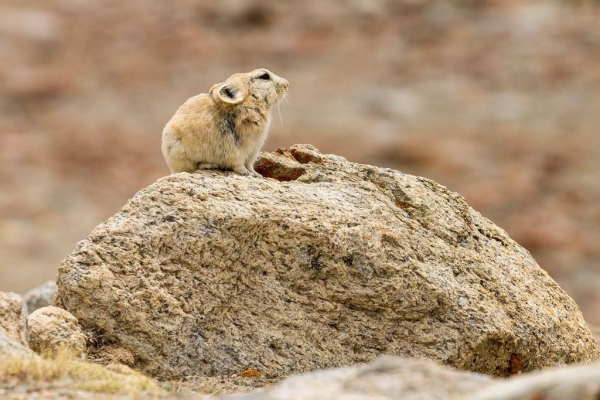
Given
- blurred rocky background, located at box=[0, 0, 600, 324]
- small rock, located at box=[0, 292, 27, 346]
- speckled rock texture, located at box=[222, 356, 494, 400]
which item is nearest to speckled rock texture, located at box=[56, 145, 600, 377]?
small rock, located at box=[0, 292, 27, 346]

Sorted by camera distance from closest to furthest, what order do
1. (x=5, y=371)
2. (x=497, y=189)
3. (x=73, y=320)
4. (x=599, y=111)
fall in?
(x=5, y=371), (x=73, y=320), (x=497, y=189), (x=599, y=111)

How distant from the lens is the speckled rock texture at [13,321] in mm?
10414

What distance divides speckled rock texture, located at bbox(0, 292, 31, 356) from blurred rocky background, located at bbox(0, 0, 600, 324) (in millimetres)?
28290

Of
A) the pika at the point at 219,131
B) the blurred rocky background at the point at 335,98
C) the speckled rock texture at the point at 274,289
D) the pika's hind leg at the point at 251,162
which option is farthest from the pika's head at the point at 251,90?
the blurred rocky background at the point at 335,98

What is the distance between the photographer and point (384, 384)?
8.20 m

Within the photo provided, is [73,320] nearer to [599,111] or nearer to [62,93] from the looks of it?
[599,111]

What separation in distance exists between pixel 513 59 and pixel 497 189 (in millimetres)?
11073

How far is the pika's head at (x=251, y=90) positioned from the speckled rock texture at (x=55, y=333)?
3.05 metres

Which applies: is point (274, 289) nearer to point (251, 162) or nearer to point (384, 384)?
point (251, 162)

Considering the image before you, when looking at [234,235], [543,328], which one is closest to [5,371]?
[234,235]

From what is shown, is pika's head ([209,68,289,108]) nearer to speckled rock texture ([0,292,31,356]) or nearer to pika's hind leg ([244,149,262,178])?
pika's hind leg ([244,149,262,178])

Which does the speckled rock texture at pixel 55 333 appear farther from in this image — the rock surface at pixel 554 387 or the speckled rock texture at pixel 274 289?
the rock surface at pixel 554 387

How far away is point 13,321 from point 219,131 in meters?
3.15

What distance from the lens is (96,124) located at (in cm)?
A: 5200
